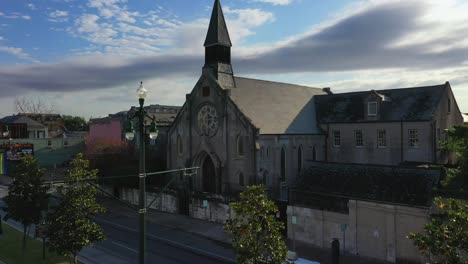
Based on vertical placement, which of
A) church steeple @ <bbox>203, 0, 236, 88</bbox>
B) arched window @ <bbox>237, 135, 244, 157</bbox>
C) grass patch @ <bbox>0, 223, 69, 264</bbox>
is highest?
church steeple @ <bbox>203, 0, 236, 88</bbox>

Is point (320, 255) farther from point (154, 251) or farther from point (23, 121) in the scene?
point (23, 121)

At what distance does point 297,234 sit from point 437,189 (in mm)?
10656

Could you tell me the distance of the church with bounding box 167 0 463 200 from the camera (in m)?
38.2

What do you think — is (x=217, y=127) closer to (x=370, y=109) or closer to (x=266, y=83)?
(x=266, y=83)

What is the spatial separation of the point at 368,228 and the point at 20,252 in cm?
2452

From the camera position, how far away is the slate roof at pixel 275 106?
40000mm

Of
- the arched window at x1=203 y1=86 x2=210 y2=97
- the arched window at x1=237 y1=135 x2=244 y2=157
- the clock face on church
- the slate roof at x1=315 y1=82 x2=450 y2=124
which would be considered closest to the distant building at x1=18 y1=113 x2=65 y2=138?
the clock face on church

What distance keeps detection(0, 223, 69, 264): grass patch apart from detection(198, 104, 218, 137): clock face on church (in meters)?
19.7

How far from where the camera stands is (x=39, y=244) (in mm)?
28766

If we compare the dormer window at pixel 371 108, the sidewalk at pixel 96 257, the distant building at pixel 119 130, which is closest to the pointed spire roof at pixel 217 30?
the distant building at pixel 119 130

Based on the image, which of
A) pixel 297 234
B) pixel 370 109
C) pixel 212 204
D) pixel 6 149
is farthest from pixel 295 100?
pixel 6 149

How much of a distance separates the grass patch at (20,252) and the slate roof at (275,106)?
851 inches

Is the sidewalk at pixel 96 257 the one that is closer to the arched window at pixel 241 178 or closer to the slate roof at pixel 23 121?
the arched window at pixel 241 178

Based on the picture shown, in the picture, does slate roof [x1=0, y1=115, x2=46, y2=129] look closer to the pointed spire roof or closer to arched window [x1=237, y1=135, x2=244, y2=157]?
the pointed spire roof
